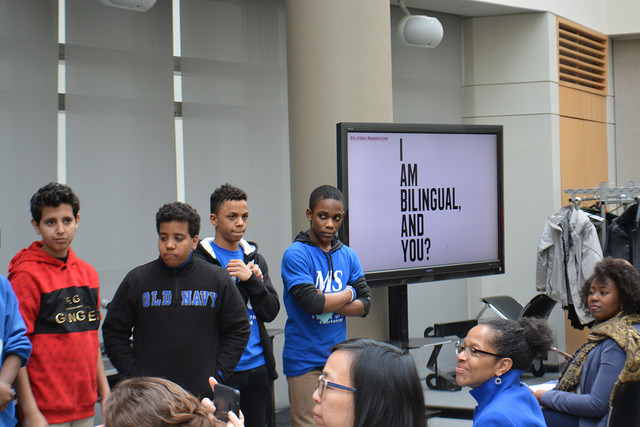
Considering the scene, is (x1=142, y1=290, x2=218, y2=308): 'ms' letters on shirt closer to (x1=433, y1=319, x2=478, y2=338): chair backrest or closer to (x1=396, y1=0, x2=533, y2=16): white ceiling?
(x1=433, y1=319, x2=478, y2=338): chair backrest

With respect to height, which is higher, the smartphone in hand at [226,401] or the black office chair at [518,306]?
the smartphone in hand at [226,401]

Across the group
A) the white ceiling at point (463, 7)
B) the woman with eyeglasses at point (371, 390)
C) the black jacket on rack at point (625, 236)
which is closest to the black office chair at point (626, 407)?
the woman with eyeglasses at point (371, 390)

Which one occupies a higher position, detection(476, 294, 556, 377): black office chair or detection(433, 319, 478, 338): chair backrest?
detection(476, 294, 556, 377): black office chair

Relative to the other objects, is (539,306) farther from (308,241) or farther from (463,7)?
(308,241)

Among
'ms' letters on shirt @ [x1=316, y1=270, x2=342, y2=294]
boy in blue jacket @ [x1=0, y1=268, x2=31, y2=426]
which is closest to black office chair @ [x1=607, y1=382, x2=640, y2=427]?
'ms' letters on shirt @ [x1=316, y1=270, x2=342, y2=294]

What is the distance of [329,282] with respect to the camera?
3967mm

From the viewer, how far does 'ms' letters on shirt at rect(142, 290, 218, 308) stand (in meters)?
3.07

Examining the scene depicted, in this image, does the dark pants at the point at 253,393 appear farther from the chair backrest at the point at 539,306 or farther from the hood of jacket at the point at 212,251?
the chair backrest at the point at 539,306

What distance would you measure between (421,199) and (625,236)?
2023mm

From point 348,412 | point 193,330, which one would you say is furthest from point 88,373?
point 348,412

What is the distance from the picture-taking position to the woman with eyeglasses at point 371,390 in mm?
1670

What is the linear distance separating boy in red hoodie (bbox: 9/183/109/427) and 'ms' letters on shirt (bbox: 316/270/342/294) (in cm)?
122

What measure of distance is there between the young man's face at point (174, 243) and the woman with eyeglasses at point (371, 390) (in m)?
1.48

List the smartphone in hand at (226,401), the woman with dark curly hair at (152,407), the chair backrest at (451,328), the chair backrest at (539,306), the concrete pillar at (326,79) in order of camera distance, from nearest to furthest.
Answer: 1. the woman with dark curly hair at (152,407)
2. the smartphone in hand at (226,401)
3. the concrete pillar at (326,79)
4. the chair backrest at (451,328)
5. the chair backrest at (539,306)
